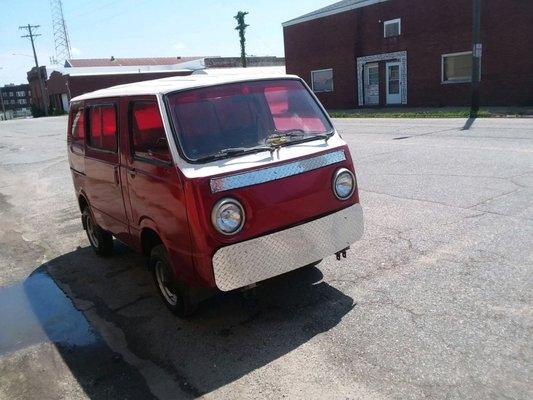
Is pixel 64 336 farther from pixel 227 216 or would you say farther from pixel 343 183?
pixel 343 183

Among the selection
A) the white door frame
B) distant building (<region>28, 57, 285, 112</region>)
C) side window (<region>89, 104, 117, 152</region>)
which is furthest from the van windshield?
distant building (<region>28, 57, 285, 112</region>)

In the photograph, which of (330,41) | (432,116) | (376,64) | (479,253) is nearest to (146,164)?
(479,253)

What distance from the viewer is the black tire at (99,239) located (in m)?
6.20

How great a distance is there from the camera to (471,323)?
12.2 ft

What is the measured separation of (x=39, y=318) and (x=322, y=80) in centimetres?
2888

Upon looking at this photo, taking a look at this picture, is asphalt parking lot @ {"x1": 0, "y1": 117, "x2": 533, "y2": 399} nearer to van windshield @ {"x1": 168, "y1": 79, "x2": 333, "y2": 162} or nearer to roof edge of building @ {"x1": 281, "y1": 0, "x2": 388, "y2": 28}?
van windshield @ {"x1": 168, "y1": 79, "x2": 333, "y2": 162}

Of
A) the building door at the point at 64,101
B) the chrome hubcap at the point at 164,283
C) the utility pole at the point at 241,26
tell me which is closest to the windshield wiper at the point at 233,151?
the chrome hubcap at the point at 164,283

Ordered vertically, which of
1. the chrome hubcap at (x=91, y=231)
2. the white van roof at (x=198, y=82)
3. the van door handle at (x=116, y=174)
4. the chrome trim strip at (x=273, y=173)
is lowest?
the chrome hubcap at (x=91, y=231)

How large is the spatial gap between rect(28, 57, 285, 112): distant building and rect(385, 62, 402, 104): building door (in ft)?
120

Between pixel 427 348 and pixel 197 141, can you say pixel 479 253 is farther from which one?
pixel 197 141

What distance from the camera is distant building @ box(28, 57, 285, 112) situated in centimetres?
6209

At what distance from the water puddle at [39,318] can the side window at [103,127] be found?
65.2 inches

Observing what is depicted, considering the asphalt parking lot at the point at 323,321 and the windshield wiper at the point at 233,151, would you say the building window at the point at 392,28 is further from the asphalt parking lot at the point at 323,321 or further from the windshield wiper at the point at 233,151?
the windshield wiper at the point at 233,151

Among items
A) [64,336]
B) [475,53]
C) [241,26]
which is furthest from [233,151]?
[241,26]
